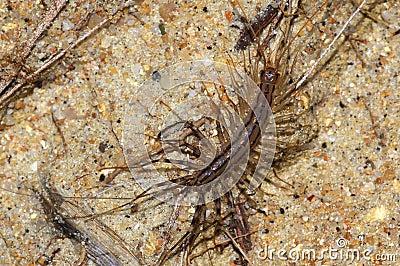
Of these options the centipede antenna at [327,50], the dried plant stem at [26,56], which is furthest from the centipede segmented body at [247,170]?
the dried plant stem at [26,56]

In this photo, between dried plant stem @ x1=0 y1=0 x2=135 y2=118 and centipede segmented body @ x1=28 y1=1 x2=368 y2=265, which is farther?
dried plant stem @ x1=0 y1=0 x2=135 y2=118

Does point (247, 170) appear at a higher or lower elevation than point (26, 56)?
lower

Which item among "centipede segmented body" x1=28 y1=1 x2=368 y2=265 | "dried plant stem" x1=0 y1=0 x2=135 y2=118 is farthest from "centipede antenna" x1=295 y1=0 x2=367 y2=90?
"dried plant stem" x1=0 y1=0 x2=135 y2=118

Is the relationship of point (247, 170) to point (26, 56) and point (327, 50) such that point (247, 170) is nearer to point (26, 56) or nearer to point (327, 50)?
point (327, 50)

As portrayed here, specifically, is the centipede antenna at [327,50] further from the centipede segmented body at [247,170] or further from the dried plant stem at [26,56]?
the dried plant stem at [26,56]

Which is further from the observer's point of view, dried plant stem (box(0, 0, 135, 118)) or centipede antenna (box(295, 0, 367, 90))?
dried plant stem (box(0, 0, 135, 118))

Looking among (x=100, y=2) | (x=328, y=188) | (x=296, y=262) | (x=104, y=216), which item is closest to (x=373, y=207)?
(x=328, y=188)

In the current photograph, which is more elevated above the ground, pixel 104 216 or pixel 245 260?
pixel 104 216

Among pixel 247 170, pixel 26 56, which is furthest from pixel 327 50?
pixel 26 56

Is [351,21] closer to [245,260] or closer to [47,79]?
[245,260]

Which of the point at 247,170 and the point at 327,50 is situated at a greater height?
the point at 327,50

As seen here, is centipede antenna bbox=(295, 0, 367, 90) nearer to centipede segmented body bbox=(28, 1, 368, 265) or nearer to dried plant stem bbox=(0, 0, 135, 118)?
centipede segmented body bbox=(28, 1, 368, 265)
